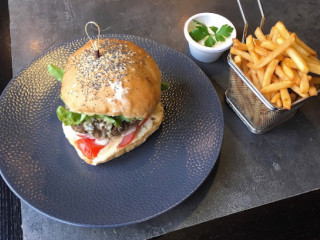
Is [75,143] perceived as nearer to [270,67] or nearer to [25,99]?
[25,99]

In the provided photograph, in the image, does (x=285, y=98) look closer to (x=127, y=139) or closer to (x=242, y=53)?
(x=242, y=53)

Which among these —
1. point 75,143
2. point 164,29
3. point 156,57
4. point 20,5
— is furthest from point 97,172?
point 20,5

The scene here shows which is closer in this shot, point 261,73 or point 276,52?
point 276,52

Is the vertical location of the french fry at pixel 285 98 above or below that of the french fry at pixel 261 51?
below

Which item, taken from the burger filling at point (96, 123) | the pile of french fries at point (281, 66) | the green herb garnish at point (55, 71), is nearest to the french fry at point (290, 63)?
the pile of french fries at point (281, 66)

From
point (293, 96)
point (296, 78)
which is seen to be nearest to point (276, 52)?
point (296, 78)

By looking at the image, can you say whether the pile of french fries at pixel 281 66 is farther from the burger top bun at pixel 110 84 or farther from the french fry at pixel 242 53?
the burger top bun at pixel 110 84
